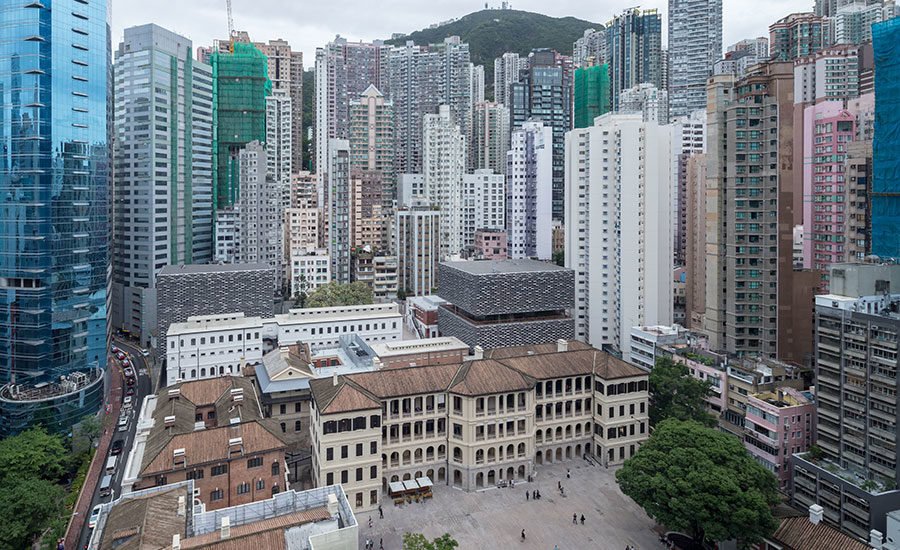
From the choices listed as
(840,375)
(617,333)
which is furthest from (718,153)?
(840,375)

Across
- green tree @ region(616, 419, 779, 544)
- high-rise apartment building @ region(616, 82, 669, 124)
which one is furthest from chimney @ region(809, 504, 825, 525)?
high-rise apartment building @ region(616, 82, 669, 124)

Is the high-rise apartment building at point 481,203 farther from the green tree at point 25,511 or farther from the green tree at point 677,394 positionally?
the green tree at point 25,511

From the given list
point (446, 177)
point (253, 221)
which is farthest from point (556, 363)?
point (446, 177)

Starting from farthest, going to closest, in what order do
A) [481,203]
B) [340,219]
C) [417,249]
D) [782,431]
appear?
1. [481,203]
2. [340,219]
3. [417,249]
4. [782,431]

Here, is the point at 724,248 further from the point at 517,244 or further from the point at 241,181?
the point at 241,181

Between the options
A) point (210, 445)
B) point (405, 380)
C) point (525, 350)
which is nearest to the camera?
point (210, 445)

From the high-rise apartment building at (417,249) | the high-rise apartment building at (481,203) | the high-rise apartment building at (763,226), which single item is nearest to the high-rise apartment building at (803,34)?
the high-rise apartment building at (481,203)

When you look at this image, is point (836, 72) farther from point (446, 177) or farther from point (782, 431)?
point (782, 431)

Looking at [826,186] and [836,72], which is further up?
[836,72]
